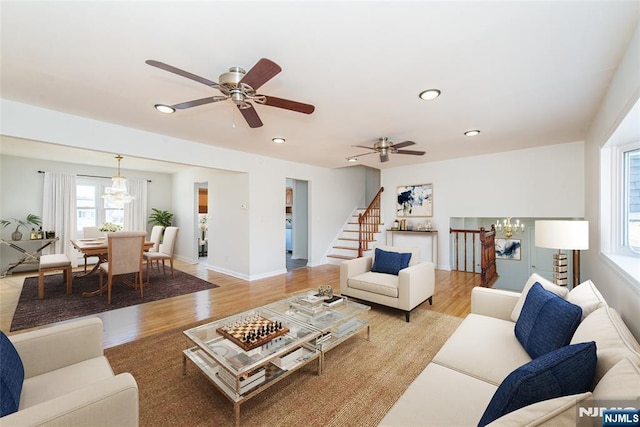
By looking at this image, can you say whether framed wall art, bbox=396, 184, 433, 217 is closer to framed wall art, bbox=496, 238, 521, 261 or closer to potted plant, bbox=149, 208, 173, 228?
framed wall art, bbox=496, 238, 521, 261

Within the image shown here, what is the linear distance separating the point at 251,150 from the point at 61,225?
17.3 ft

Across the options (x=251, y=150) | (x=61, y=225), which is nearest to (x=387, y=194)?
(x=251, y=150)

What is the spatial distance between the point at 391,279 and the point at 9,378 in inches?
125

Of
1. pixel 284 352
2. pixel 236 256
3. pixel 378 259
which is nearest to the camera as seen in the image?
pixel 284 352

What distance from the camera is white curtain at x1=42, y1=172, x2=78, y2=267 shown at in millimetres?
6090

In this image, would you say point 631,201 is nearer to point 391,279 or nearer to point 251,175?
point 391,279

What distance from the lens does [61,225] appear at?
6.29 meters

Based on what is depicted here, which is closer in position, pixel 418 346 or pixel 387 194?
pixel 418 346

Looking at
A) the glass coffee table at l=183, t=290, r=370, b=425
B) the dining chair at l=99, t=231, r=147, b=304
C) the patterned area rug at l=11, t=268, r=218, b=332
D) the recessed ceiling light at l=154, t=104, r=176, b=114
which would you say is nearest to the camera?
the glass coffee table at l=183, t=290, r=370, b=425

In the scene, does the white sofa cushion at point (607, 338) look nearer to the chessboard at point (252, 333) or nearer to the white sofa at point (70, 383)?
the chessboard at point (252, 333)

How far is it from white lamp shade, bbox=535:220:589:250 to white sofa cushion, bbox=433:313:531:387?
0.98m

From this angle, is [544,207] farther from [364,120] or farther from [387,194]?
[364,120]

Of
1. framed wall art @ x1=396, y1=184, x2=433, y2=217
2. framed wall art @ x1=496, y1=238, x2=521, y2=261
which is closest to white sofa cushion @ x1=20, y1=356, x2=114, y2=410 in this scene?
framed wall art @ x1=396, y1=184, x2=433, y2=217

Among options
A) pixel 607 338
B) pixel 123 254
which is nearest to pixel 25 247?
pixel 123 254
